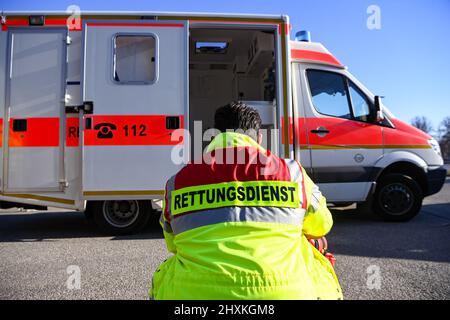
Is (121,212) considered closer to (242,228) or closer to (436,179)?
(242,228)

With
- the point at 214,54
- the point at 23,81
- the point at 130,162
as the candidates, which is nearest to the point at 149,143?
the point at 130,162

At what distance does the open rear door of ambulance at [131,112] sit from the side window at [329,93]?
1.95 m

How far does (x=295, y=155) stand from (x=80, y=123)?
2880 millimetres

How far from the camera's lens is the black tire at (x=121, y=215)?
4.92 metres

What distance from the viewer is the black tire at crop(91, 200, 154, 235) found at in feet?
16.1

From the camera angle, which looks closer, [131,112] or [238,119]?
[238,119]

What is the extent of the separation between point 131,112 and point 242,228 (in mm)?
3698

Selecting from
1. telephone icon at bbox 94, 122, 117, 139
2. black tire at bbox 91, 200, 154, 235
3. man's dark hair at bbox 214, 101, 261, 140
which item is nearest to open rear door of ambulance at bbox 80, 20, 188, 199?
telephone icon at bbox 94, 122, 117, 139

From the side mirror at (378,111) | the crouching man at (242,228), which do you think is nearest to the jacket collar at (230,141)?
the crouching man at (242,228)

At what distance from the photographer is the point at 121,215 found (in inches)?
197

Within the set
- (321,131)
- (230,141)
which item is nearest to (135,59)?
(321,131)
